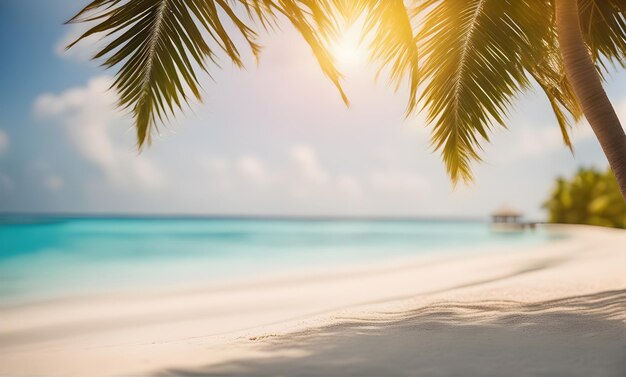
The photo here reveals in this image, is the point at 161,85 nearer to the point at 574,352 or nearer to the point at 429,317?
the point at 429,317

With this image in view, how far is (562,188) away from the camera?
33031 mm

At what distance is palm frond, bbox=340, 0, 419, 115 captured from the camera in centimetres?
331

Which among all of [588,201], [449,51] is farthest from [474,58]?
[588,201]

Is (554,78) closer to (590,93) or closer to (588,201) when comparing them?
(590,93)

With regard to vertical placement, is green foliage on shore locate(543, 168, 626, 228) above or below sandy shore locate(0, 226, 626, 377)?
above

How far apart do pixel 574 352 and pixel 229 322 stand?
10.9ft

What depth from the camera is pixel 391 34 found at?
12.2 ft

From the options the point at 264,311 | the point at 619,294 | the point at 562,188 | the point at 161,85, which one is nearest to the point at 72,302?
the point at 264,311

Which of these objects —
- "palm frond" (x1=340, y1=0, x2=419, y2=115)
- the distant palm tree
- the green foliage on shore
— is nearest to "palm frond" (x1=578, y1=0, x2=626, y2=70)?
the distant palm tree

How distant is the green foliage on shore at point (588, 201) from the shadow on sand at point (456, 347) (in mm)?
26655

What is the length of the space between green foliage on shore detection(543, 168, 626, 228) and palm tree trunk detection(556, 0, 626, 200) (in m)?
26.4

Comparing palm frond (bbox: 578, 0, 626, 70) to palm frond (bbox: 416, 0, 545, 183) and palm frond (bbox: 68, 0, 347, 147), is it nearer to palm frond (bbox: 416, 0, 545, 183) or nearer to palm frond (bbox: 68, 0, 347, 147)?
palm frond (bbox: 416, 0, 545, 183)

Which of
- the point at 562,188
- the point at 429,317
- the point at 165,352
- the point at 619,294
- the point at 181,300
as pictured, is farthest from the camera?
the point at 562,188

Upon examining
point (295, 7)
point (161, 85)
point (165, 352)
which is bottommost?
point (165, 352)
